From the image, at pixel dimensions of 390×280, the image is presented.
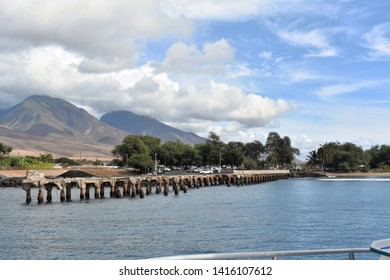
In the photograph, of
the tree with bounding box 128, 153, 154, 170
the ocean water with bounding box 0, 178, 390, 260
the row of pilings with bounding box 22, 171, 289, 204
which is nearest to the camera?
the ocean water with bounding box 0, 178, 390, 260

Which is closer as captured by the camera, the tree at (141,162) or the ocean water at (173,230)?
the ocean water at (173,230)

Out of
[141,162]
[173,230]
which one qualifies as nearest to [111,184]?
[173,230]

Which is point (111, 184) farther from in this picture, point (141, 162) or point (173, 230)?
point (141, 162)

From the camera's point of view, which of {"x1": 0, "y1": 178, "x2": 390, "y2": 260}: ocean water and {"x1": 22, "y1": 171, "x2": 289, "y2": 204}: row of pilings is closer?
{"x1": 0, "y1": 178, "x2": 390, "y2": 260}: ocean water

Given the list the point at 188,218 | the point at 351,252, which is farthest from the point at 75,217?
the point at 351,252

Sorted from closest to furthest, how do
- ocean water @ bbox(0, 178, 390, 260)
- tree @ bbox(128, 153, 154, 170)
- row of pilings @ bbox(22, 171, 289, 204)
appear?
ocean water @ bbox(0, 178, 390, 260) < row of pilings @ bbox(22, 171, 289, 204) < tree @ bbox(128, 153, 154, 170)

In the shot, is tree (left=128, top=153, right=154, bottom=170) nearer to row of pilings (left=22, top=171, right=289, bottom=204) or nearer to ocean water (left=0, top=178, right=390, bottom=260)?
row of pilings (left=22, top=171, right=289, bottom=204)

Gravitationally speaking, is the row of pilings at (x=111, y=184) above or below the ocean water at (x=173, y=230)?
above

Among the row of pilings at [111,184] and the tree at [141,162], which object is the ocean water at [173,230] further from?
the tree at [141,162]

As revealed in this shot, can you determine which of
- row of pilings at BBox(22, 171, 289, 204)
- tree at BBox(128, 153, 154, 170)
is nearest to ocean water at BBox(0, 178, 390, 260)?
row of pilings at BBox(22, 171, 289, 204)

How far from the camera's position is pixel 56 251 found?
30.8 m

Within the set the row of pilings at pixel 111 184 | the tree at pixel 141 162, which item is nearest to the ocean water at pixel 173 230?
the row of pilings at pixel 111 184

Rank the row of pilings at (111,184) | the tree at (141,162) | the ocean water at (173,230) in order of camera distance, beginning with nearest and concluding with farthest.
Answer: the ocean water at (173,230), the row of pilings at (111,184), the tree at (141,162)
